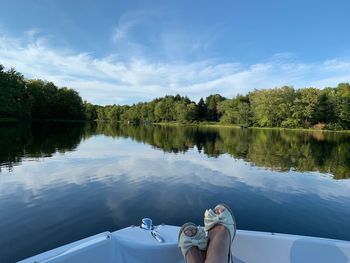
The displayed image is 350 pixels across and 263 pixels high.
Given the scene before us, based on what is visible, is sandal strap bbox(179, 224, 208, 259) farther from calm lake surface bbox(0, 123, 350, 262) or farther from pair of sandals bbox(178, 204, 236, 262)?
calm lake surface bbox(0, 123, 350, 262)

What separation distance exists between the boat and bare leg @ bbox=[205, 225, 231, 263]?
59 cm

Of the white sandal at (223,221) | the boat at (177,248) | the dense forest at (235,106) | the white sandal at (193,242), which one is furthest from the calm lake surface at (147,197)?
the dense forest at (235,106)

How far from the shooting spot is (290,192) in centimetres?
943

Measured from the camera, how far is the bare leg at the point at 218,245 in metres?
2.32

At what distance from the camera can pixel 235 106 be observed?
76.8 m

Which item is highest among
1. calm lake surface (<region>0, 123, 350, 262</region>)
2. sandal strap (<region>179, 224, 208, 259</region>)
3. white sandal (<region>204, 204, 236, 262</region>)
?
white sandal (<region>204, 204, 236, 262</region>)

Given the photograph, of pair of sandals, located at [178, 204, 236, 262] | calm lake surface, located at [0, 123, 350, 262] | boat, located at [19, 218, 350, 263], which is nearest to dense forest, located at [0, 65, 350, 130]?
calm lake surface, located at [0, 123, 350, 262]

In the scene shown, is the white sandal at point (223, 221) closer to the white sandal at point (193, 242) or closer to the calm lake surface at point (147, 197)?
the white sandal at point (193, 242)

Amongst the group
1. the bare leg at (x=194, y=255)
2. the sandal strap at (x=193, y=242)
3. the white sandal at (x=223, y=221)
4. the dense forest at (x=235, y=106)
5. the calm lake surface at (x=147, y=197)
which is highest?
the dense forest at (x=235, y=106)

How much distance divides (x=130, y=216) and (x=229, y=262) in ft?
15.2

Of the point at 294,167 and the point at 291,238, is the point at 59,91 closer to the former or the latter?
the point at 294,167

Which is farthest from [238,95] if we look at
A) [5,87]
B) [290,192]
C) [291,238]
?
[291,238]

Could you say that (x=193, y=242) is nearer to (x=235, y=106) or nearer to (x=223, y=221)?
(x=223, y=221)

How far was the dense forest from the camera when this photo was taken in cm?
5725
